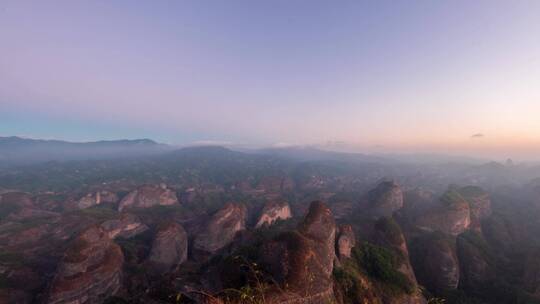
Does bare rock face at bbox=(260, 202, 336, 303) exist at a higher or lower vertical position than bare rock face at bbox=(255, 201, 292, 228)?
higher

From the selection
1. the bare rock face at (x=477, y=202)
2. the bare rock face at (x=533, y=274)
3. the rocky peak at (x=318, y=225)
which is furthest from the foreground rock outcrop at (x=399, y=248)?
the bare rock face at (x=477, y=202)

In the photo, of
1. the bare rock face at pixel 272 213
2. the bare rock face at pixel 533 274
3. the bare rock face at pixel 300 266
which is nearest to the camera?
the bare rock face at pixel 300 266

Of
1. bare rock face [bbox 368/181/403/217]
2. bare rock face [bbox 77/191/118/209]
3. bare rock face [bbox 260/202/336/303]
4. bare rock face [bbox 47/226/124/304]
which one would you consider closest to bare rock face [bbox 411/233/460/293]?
bare rock face [bbox 368/181/403/217]

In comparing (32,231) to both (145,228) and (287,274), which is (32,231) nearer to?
(145,228)

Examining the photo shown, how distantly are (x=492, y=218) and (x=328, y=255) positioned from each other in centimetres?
8164

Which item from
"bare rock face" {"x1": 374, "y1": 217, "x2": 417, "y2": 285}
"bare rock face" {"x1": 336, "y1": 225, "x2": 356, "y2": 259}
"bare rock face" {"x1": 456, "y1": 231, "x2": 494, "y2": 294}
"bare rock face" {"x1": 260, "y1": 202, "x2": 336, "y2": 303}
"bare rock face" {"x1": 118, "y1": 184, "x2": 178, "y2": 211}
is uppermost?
"bare rock face" {"x1": 260, "y1": 202, "x2": 336, "y2": 303}

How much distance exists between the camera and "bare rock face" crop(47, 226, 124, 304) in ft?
125

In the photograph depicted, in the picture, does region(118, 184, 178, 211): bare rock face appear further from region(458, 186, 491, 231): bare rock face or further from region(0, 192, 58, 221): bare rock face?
region(458, 186, 491, 231): bare rock face

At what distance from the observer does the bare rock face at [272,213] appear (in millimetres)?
80662

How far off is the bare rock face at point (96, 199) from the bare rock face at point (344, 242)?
99002 mm

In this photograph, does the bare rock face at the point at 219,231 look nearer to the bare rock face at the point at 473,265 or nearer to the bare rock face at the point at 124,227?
the bare rock face at the point at 124,227

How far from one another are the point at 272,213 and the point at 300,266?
62809 mm

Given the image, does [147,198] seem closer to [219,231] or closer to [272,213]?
[219,231]

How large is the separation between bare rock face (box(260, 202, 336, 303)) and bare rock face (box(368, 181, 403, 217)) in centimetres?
5781
